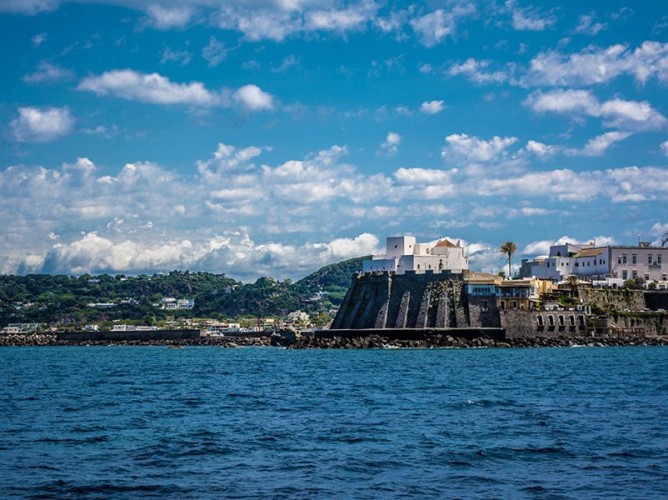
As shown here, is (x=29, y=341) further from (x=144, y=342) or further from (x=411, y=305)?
(x=411, y=305)

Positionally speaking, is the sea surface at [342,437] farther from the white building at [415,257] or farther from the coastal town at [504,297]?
the white building at [415,257]

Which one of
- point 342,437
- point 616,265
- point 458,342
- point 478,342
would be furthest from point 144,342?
point 342,437

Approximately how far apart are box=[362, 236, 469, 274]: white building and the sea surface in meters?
47.4

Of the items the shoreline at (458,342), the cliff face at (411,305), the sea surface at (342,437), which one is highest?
the cliff face at (411,305)

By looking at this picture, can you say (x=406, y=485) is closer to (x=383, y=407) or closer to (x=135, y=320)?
(x=383, y=407)

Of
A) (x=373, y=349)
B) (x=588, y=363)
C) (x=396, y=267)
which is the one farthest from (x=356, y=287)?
(x=588, y=363)

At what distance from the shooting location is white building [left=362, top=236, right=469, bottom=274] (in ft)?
311

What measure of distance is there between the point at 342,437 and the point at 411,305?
62.4m

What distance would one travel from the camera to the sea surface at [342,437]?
19.2 m

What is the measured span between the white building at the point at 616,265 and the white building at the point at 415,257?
12083 mm

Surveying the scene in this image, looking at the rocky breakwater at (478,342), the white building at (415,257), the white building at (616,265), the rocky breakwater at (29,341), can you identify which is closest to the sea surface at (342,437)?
the rocky breakwater at (478,342)

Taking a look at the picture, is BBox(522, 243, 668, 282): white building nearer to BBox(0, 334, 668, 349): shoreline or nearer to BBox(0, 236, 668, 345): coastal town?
BBox(0, 236, 668, 345): coastal town

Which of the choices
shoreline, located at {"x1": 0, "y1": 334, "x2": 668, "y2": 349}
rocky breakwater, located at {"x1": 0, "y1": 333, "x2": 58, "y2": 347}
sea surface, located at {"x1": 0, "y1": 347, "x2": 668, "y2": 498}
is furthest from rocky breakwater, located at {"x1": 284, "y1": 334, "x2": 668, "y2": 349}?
rocky breakwater, located at {"x1": 0, "y1": 333, "x2": 58, "y2": 347}

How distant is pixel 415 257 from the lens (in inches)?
Result: 3723
